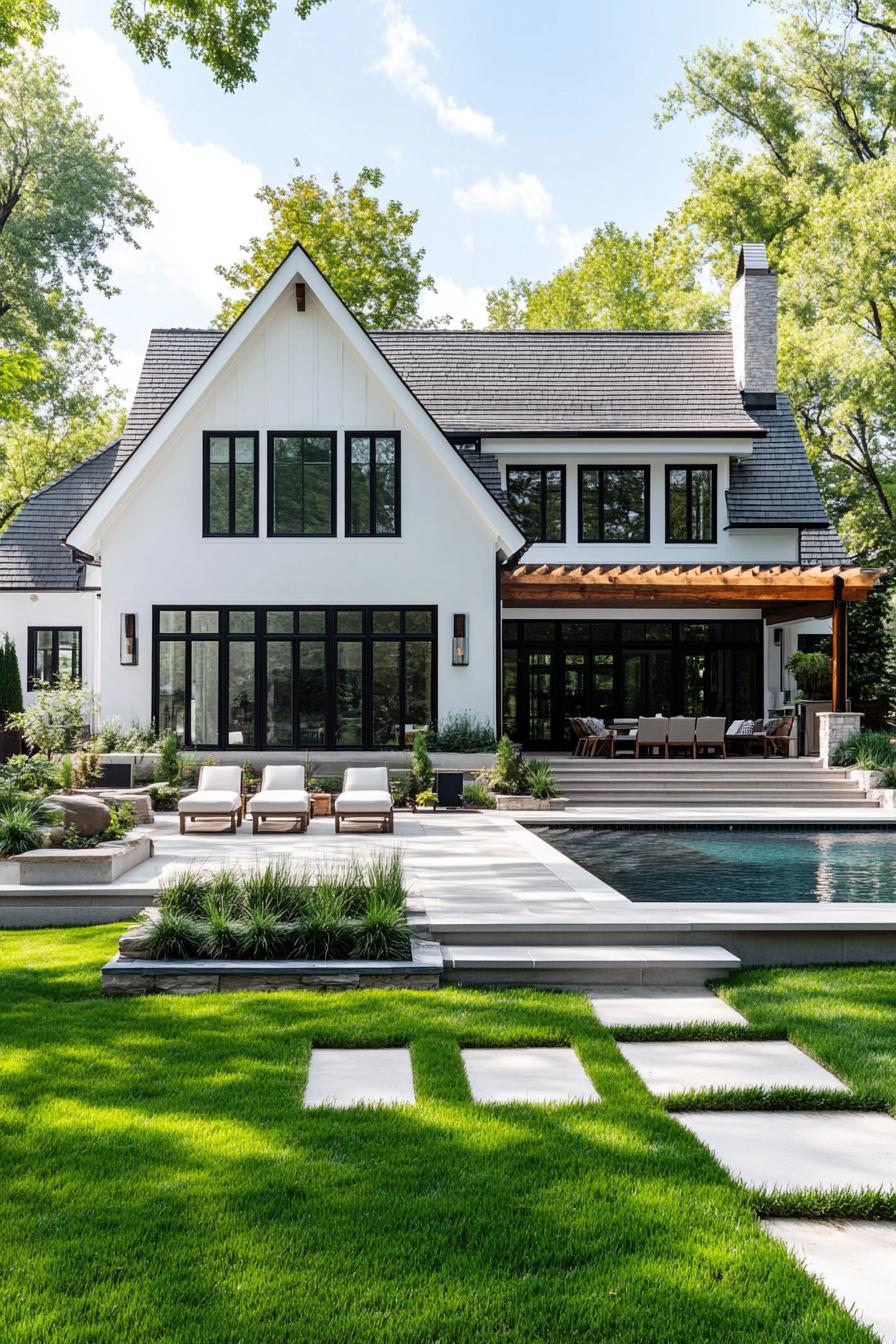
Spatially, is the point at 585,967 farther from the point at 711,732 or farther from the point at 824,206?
the point at 824,206

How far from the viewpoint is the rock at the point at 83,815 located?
10.7 metres

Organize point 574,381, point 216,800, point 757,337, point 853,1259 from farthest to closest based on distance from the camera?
point 757,337
point 574,381
point 216,800
point 853,1259

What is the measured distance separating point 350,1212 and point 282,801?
35.0 ft

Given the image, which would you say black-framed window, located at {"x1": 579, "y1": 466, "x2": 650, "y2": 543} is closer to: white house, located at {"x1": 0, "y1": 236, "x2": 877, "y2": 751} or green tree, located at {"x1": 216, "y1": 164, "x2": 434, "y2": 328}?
white house, located at {"x1": 0, "y1": 236, "x2": 877, "y2": 751}

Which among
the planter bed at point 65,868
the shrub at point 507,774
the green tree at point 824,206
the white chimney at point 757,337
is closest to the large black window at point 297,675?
the shrub at point 507,774

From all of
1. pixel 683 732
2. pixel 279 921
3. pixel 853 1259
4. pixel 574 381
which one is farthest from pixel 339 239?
pixel 853 1259

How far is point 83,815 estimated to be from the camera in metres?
10.7

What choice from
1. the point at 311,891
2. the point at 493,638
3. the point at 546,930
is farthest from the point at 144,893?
the point at 493,638

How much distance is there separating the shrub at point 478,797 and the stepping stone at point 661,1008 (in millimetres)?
10020

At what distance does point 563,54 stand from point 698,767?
51.9 feet

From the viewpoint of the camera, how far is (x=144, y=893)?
9164 mm

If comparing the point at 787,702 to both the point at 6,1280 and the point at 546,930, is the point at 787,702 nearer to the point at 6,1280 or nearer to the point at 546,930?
the point at 546,930

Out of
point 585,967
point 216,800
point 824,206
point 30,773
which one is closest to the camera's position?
point 585,967

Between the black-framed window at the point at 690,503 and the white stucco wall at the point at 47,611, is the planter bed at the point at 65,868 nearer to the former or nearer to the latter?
the black-framed window at the point at 690,503
